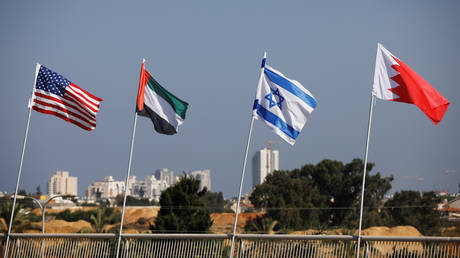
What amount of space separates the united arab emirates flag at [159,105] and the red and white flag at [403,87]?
5204 mm

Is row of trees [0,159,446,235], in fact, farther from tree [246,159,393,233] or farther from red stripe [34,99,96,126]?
red stripe [34,99,96,126]

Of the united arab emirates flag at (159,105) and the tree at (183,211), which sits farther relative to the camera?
the tree at (183,211)

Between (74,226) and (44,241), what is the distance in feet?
176

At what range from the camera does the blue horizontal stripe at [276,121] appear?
15.1 m

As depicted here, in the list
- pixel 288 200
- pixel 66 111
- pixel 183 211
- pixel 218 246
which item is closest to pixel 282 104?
pixel 218 246

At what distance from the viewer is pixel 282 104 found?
15273 mm

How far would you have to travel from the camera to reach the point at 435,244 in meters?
13.3

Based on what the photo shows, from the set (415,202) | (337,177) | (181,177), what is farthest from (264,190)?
(181,177)

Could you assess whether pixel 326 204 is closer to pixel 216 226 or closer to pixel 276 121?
pixel 216 226

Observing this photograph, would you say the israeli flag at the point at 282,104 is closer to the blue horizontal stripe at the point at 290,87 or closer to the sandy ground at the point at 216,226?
the blue horizontal stripe at the point at 290,87

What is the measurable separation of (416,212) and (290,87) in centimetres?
6649

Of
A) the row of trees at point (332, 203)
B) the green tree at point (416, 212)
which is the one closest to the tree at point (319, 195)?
the row of trees at point (332, 203)

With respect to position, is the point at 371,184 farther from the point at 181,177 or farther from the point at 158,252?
the point at 158,252

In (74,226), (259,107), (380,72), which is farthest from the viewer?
(74,226)
